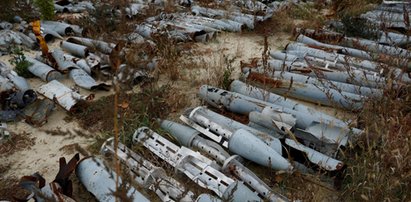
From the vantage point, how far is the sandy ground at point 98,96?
3199 millimetres

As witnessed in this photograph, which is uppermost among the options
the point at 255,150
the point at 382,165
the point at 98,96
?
the point at 382,165

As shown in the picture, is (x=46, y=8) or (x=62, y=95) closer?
(x=62, y=95)

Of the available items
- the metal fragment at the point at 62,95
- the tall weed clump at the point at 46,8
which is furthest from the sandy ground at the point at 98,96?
the tall weed clump at the point at 46,8

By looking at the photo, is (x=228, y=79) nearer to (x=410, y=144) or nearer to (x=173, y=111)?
(x=173, y=111)

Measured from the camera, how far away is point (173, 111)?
3.92 metres

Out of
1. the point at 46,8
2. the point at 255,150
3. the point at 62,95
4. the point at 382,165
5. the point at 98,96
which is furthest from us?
the point at 46,8

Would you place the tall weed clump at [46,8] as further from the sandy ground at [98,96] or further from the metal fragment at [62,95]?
the metal fragment at [62,95]

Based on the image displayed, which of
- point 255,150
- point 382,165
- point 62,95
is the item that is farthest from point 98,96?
point 382,165

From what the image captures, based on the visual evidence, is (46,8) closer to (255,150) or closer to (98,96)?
(98,96)

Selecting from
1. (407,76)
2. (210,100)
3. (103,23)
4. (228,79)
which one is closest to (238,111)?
(210,100)

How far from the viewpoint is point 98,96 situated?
4.30 meters

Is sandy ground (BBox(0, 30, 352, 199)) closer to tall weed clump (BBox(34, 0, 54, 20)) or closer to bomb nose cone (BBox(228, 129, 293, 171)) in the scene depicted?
bomb nose cone (BBox(228, 129, 293, 171))

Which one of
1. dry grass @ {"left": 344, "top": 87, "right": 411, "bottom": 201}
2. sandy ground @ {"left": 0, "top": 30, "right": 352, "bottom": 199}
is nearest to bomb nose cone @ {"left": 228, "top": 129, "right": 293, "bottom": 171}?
dry grass @ {"left": 344, "top": 87, "right": 411, "bottom": 201}

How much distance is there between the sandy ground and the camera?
10.5 ft
